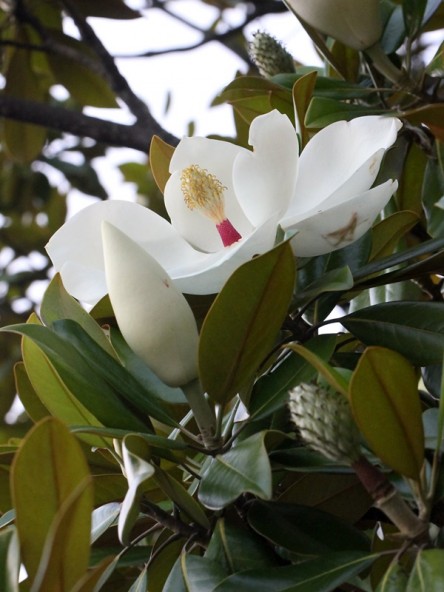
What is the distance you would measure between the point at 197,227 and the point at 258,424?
7.6 inches

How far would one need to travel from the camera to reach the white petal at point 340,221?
65 cm

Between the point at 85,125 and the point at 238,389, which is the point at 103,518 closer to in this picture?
the point at 238,389

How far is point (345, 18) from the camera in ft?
3.11

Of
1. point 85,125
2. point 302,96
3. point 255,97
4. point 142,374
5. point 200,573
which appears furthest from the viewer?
point 85,125

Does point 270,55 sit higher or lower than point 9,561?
higher

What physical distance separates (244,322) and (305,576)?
174mm

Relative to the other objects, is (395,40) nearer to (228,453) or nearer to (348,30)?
(348,30)

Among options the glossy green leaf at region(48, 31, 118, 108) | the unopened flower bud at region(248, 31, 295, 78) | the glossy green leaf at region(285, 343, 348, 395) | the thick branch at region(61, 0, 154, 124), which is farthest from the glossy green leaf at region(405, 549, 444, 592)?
the glossy green leaf at region(48, 31, 118, 108)

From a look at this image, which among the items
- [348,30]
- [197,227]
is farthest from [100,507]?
[348,30]

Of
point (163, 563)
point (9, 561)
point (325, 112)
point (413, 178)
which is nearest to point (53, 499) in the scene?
point (9, 561)

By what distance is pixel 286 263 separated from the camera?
604 millimetres

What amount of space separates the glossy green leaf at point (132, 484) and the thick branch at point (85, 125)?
92 centimetres

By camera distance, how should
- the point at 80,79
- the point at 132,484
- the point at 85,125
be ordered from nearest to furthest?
1. the point at 132,484
2. the point at 85,125
3. the point at 80,79

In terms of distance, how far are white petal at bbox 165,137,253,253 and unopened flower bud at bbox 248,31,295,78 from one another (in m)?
0.43
